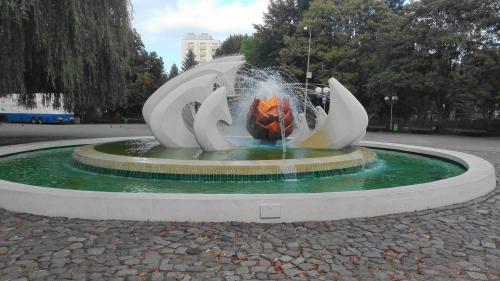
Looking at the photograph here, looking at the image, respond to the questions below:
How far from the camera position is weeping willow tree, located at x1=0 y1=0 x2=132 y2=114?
462 inches

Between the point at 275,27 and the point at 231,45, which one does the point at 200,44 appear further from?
the point at 275,27

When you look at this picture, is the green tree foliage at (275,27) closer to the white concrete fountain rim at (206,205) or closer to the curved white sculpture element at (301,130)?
the curved white sculpture element at (301,130)

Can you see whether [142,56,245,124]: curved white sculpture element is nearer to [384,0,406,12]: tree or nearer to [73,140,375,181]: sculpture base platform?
[73,140,375,181]: sculpture base platform

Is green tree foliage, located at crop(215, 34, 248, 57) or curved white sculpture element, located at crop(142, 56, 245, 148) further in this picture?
green tree foliage, located at crop(215, 34, 248, 57)

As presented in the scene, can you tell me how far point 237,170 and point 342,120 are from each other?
14.8 ft

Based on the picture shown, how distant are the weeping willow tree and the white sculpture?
123 inches

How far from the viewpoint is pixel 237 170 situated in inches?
331

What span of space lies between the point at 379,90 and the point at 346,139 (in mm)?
21825

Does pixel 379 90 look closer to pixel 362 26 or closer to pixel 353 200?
pixel 362 26

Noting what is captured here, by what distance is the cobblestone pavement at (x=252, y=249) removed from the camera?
4.16 metres

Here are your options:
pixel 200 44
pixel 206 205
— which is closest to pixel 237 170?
pixel 206 205

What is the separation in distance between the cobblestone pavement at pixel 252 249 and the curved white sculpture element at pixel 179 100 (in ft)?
17.8

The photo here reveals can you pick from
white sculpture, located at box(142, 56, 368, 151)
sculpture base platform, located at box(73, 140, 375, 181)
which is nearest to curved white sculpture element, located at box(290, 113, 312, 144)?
white sculpture, located at box(142, 56, 368, 151)

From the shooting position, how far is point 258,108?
13289mm
